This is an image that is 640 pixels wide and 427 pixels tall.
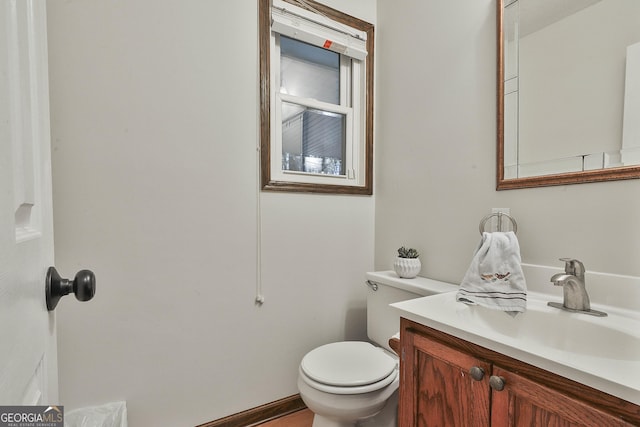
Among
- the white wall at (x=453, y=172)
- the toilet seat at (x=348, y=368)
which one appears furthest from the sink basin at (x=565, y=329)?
the toilet seat at (x=348, y=368)

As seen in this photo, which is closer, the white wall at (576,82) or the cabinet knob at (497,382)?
the cabinet knob at (497,382)

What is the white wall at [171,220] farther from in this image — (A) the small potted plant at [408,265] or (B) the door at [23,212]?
(B) the door at [23,212]

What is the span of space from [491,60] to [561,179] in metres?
0.58

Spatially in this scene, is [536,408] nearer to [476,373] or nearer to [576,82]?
[476,373]

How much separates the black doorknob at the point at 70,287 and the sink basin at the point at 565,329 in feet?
3.11

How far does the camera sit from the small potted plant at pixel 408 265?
4.70 ft

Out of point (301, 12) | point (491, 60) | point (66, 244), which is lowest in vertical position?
point (66, 244)

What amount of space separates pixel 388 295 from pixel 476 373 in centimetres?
73

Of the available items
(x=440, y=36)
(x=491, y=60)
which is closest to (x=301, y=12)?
(x=440, y=36)

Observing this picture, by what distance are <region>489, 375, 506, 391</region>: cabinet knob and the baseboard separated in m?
1.20

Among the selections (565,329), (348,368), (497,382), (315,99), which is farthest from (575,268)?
(315,99)

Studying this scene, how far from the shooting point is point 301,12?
1542 millimetres

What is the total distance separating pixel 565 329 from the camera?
0.86 m

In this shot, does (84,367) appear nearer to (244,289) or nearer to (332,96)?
(244,289)
